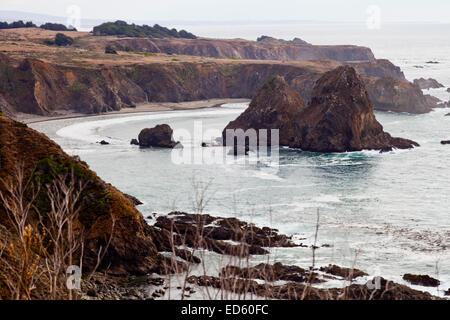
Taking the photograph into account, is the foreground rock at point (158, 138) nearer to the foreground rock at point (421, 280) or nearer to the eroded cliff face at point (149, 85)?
the eroded cliff face at point (149, 85)

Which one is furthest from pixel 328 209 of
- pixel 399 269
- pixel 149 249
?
pixel 149 249

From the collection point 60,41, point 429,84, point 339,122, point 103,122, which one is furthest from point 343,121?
point 60,41

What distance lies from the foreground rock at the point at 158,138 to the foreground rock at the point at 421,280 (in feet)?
175

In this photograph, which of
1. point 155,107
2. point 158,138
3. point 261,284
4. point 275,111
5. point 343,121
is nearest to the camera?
point 261,284

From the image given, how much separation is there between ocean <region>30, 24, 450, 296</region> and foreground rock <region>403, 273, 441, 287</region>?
74 cm

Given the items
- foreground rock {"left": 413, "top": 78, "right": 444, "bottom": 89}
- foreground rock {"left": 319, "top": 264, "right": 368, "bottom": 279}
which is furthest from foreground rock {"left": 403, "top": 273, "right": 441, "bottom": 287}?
foreground rock {"left": 413, "top": 78, "right": 444, "bottom": 89}

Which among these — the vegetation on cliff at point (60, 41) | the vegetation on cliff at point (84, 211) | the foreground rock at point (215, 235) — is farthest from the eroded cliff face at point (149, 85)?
the vegetation on cliff at point (84, 211)

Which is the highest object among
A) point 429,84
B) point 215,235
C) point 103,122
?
point 429,84

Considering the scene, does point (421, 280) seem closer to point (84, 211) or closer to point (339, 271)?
point (339, 271)

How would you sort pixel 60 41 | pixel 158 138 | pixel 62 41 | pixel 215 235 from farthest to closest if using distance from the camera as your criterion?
pixel 62 41 → pixel 60 41 → pixel 158 138 → pixel 215 235

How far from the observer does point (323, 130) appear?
82688mm

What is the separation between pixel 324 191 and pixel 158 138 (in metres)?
32.0

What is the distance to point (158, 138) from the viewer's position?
8612 centimetres
